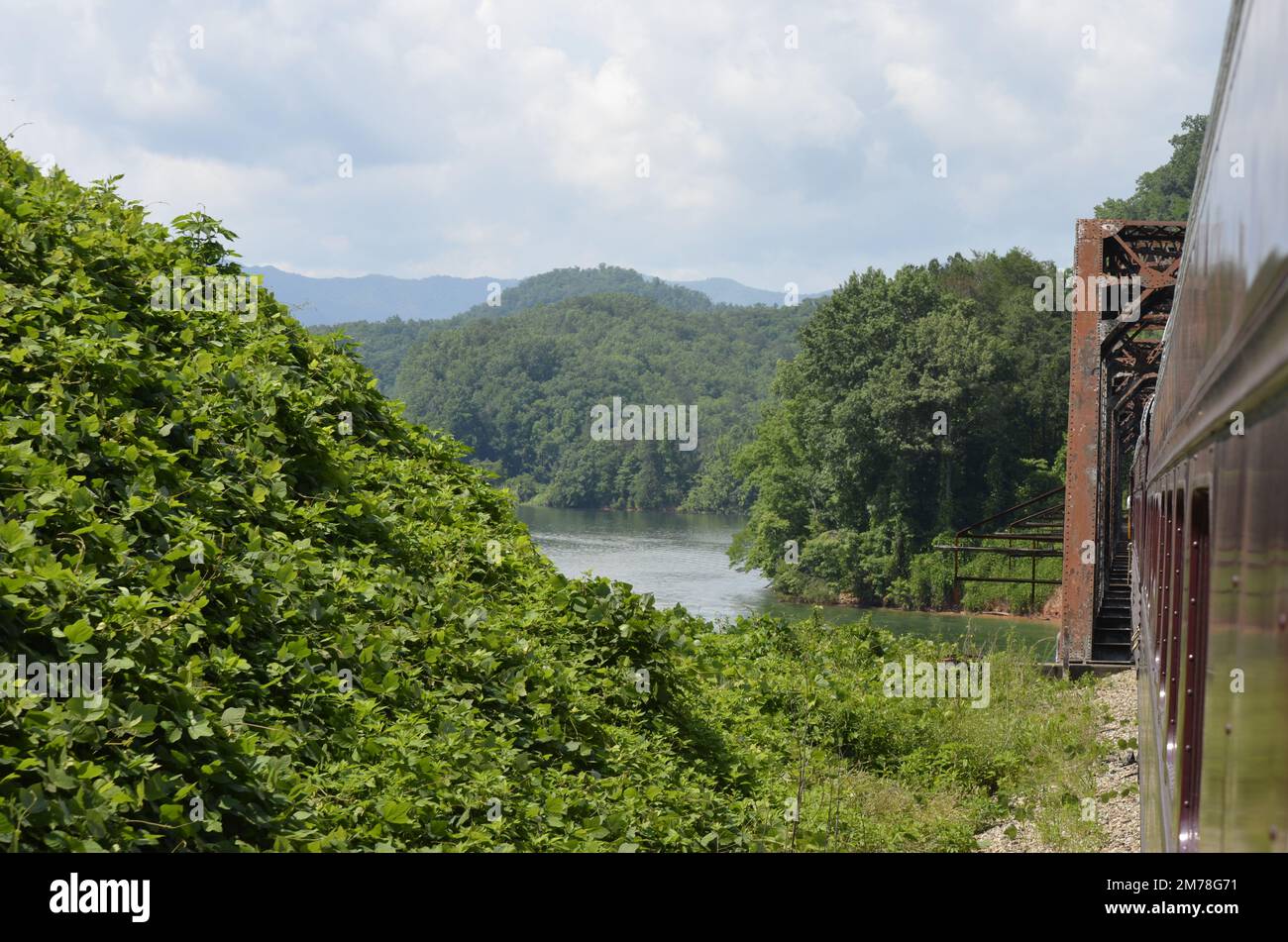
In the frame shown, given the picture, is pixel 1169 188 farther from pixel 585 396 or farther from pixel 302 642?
pixel 302 642

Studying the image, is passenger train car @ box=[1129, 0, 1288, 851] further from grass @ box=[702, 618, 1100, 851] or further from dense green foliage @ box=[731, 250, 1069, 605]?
dense green foliage @ box=[731, 250, 1069, 605]

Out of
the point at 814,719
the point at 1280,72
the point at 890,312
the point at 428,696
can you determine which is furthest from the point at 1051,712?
the point at 890,312

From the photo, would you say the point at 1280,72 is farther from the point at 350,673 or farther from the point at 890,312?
the point at 890,312

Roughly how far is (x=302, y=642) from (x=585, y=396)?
10793 cm

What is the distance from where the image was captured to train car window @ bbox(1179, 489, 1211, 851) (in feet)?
9.60

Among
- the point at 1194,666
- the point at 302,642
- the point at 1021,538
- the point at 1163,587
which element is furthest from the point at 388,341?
the point at 1194,666

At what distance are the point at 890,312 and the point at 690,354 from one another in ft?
271

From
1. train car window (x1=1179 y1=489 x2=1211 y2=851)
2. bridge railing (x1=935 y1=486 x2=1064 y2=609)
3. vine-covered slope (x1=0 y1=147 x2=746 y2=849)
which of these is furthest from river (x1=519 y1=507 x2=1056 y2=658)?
train car window (x1=1179 y1=489 x2=1211 y2=851)

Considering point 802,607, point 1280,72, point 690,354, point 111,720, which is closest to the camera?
point 1280,72

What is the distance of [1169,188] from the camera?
3214 inches

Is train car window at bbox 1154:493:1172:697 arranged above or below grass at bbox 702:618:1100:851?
above

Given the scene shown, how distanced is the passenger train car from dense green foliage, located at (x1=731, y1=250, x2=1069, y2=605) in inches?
1935

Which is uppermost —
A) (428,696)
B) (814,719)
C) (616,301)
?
(616,301)
